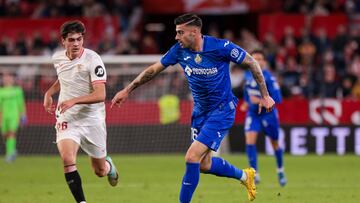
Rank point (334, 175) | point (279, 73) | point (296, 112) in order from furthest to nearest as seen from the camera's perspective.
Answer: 1. point (279, 73)
2. point (296, 112)
3. point (334, 175)

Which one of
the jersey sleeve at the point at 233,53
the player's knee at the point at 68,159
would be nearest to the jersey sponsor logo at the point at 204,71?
the jersey sleeve at the point at 233,53

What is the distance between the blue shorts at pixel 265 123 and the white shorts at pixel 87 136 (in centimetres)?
493

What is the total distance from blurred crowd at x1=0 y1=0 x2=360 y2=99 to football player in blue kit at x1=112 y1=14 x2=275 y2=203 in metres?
11.7

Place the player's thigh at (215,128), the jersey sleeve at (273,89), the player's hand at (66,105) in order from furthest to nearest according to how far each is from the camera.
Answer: the jersey sleeve at (273,89)
the player's thigh at (215,128)
the player's hand at (66,105)

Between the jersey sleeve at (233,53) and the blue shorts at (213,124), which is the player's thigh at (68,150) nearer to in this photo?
the blue shorts at (213,124)

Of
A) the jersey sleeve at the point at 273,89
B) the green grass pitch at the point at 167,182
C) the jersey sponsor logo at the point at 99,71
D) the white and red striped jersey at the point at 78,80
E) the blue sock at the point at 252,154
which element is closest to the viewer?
the jersey sponsor logo at the point at 99,71

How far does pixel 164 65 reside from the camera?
11.3m

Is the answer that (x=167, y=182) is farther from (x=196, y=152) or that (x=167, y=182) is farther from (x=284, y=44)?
(x=284, y=44)

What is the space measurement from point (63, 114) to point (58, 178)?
256 inches

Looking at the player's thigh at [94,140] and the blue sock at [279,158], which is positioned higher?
the player's thigh at [94,140]

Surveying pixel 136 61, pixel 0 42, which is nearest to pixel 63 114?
pixel 136 61

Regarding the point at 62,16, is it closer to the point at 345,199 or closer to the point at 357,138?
the point at 357,138

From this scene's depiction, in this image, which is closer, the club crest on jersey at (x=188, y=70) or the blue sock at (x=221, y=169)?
the club crest on jersey at (x=188, y=70)

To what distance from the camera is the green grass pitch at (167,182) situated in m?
13.4
